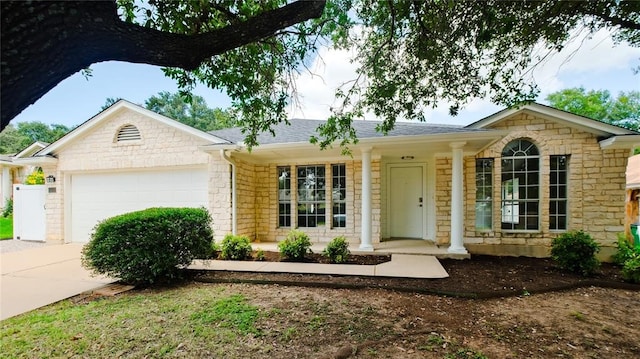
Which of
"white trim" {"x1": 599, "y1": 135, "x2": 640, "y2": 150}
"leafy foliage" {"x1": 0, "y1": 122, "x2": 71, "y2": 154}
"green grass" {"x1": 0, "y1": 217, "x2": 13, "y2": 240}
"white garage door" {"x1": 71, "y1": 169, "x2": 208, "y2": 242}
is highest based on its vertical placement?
"leafy foliage" {"x1": 0, "y1": 122, "x2": 71, "y2": 154}

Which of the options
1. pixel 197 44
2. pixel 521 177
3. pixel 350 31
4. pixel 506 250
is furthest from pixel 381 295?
pixel 521 177

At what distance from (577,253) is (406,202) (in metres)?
3.75

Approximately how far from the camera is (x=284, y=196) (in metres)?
8.42

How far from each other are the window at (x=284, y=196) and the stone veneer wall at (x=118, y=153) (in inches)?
82.8

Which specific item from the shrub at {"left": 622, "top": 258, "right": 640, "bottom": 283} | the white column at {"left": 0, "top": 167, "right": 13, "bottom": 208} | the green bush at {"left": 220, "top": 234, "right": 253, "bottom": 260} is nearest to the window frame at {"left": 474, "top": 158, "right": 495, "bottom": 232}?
the shrub at {"left": 622, "top": 258, "right": 640, "bottom": 283}

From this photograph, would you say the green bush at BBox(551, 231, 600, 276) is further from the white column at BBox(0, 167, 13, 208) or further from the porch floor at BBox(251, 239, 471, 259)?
the white column at BBox(0, 167, 13, 208)

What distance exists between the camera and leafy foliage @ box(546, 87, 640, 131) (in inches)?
795

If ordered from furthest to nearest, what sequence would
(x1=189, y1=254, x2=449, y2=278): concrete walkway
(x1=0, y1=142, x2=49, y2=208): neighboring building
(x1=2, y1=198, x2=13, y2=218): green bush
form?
(x1=0, y1=142, x2=49, y2=208): neighboring building
(x1=2, y1=198, x2=13, y2=218): green bush
(x1=189, y1=254, x2=449, y2=278): concrete walkway

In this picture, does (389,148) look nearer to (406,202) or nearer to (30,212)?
(406,202)

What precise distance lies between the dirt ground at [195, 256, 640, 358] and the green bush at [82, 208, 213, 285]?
25.6 inches

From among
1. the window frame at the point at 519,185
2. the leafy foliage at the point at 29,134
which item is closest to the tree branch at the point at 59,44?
the window frame at the point at 519,185

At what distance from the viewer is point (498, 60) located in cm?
441

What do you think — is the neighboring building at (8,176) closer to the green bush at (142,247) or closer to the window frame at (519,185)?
the green bush at (142,247)

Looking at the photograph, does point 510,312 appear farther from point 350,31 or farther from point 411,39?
point 350,31
